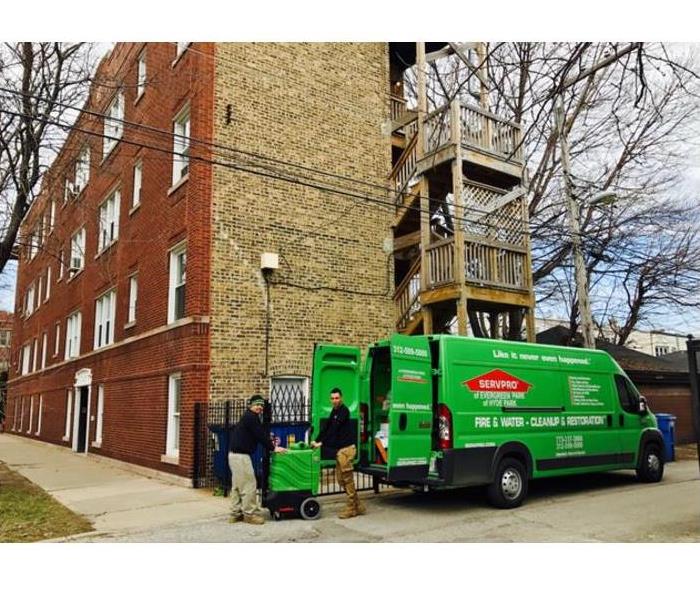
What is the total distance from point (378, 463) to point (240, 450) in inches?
87.7

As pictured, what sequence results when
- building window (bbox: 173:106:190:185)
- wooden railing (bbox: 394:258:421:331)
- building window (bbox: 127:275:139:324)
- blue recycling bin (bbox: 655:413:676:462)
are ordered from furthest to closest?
building window (bbox: 127:275:139:324) → blue recycling bin (bbox: 655:413:676:462) → wooden railing (bbox: 394:258:421:331) → building window (bbox: 173:106:190:185)

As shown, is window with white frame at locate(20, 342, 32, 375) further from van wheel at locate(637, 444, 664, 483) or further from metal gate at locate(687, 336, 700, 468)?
metal gate at locate(687, 336, 700, 468)

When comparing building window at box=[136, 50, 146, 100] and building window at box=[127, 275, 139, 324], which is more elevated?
building window at box=[136, 50, 146, 100]

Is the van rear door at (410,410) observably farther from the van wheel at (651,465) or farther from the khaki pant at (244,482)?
the van wheel at (651,465)

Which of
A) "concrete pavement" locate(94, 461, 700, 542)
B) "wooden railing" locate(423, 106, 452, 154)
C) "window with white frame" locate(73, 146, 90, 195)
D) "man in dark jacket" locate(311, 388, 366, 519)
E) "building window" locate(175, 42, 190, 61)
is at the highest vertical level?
"building window" locate(175, 42, 190, 61)

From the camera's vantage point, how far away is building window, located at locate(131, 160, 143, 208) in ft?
56.1

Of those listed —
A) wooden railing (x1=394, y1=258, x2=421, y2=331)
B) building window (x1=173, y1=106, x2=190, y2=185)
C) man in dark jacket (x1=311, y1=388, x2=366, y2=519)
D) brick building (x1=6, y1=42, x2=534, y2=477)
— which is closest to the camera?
man in dark jacket (x1=311, y1=388, x2=366, y2=519)

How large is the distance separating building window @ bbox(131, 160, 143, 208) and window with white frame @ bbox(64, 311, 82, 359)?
6.79 meters

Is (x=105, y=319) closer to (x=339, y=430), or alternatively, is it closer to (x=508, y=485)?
(x=339, y=430)

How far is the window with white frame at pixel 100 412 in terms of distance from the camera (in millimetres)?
18231

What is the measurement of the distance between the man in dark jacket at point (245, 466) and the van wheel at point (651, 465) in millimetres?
7270

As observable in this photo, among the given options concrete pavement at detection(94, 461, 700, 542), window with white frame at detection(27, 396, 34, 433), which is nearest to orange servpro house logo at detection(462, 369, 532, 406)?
concrete pavement at detection(94, 461, 700, 542)

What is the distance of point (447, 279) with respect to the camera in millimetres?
13695

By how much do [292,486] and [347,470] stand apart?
82 centimetres
